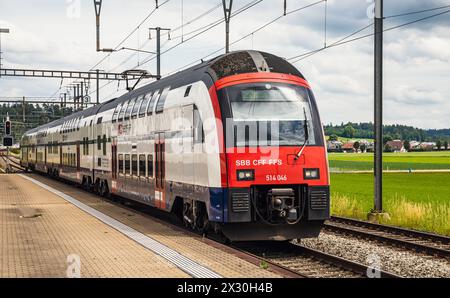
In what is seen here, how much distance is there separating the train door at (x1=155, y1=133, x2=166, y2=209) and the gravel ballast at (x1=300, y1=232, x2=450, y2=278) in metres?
3.74

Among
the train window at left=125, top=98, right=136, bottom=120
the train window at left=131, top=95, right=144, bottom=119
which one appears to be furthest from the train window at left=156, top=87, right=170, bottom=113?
the train window at left=125, top=98, right=136, bottom=120

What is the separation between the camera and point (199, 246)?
12359 millimetres

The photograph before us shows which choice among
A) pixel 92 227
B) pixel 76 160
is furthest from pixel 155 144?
pixel 76 160

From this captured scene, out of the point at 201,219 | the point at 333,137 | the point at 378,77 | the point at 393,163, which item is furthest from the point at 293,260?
the point at 333,137

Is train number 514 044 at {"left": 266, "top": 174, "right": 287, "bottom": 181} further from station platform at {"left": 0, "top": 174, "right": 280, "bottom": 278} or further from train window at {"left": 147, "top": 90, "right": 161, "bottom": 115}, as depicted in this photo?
train window at {"left": 147, "top": 90, "right": 161, "bottom": 115}

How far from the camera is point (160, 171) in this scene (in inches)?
639

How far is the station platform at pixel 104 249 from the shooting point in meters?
9.76

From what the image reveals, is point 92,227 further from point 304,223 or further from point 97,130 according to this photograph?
point 97,130

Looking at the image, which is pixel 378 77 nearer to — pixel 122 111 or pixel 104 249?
pixel 122 111

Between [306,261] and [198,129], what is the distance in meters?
3.42

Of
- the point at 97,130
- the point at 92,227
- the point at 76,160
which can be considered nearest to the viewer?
the point at 92,227

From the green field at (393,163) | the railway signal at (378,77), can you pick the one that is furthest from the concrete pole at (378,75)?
the green field at (393,163)
